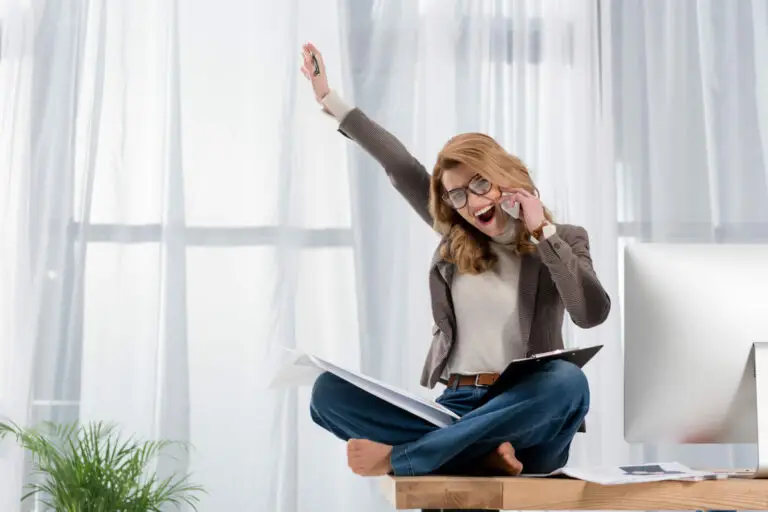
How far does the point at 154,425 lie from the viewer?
8.38 feet

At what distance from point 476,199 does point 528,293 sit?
0.21 meters

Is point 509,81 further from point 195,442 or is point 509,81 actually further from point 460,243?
point 195,442

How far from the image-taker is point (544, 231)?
4.98ft

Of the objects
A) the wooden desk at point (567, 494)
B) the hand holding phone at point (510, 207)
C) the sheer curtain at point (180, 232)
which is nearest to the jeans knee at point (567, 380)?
the wooden desk at point (567, 494)

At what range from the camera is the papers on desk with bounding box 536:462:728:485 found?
112 cm

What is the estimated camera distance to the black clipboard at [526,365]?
4.19ft

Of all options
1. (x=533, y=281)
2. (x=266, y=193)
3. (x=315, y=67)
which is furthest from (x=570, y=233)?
(x=266, y=193)

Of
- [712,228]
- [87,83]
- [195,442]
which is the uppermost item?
[87,83]

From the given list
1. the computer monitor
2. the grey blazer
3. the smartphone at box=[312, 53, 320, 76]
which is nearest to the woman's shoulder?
the grey blazer

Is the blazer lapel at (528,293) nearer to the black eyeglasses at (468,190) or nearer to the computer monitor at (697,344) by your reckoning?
the black eyeglasses at (468,190)

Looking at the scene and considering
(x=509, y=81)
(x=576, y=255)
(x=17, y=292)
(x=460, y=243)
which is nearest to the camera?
(x=576, y=255)

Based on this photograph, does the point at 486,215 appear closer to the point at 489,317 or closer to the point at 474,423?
the point at 489,317

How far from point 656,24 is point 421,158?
0.90 m

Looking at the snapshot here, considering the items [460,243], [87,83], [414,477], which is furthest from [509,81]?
[414,477]
